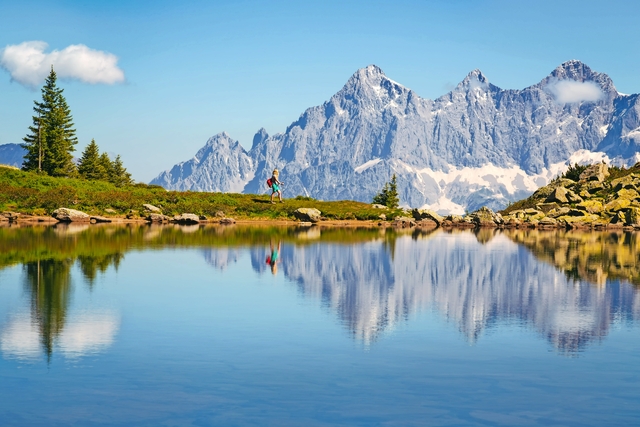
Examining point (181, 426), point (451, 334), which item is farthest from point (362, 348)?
point (181, 426)

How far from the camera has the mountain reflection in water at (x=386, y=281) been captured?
872 inches

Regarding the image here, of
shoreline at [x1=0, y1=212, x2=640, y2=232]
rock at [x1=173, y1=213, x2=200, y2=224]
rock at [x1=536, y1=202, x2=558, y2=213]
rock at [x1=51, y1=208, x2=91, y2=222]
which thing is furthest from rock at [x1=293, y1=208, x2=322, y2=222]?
rock at [x1=536, y1=202, x2=558, y2=213]

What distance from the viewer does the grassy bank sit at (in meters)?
87.2

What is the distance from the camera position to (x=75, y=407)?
14336 millimetres

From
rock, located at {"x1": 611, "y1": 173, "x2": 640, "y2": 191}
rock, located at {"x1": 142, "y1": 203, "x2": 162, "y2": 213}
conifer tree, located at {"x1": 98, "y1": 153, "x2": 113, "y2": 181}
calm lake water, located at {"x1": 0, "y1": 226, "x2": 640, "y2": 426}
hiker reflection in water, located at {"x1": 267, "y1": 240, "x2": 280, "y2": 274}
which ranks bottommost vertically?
calm lake water, located at {"x1": 0, "y1": 226, "x2": 640, "y2": 426}

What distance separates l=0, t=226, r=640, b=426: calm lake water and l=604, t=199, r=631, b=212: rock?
83.8 m

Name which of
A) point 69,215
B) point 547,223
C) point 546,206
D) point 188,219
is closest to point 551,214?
point 547,223

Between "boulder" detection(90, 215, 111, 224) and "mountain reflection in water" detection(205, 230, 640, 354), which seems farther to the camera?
"boulder" detection(90, 215, 111, 224)

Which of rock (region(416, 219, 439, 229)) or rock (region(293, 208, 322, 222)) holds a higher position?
rock (region(293, 208, 322, 222))

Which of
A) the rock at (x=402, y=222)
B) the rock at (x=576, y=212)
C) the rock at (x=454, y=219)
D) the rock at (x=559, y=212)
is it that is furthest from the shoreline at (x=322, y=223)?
the rock at (x=559, y=212)

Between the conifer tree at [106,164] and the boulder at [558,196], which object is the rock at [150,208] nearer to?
the conifer tree at [106,164]

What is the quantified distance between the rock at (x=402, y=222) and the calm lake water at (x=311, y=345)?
215ft

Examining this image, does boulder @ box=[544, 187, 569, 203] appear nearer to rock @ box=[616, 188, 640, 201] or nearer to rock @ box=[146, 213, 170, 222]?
rock @ box=[616, 188, 640, 201]

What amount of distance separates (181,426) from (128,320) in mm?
10425
